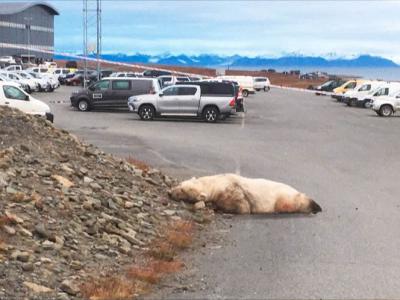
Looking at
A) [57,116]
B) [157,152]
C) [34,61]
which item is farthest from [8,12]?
[157,152]

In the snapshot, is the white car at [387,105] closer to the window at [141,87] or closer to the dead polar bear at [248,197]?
the window at [141,87]

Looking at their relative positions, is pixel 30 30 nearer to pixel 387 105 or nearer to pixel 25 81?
pixel 25 81

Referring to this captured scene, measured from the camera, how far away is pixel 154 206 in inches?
462

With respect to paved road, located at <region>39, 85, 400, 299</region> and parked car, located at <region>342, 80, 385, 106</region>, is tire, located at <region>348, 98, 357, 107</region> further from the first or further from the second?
paved road, located at <region>39, 85, 400, 299</region>

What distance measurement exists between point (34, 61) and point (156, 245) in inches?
4763

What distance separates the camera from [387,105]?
4156cm

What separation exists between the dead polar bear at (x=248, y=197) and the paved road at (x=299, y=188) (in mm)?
433

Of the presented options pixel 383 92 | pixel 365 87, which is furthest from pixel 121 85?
pixel 365 87

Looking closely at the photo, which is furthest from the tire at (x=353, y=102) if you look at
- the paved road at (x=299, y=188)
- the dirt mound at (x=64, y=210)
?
the dirt mound at (x=64, y=210)

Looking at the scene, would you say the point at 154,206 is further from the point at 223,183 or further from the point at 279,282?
the point at 279,282

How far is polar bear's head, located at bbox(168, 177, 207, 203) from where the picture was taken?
1243 centimetres

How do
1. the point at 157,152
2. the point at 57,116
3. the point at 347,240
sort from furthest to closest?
1. the point at 57,116
2. the point at 157,152
3. the point at 347,240

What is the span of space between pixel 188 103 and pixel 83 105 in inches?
290

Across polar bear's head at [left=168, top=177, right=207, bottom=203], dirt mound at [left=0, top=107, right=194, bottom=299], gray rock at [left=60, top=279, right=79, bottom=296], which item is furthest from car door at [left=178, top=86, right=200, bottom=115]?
gray rock at [left=60, top=279, right=79, bottom=296]
